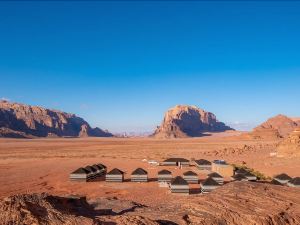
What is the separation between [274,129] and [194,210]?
15114 centimetres

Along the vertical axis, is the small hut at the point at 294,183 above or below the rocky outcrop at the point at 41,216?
below

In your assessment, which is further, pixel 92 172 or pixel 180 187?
pixel 92 172

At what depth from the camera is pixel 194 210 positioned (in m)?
10.9

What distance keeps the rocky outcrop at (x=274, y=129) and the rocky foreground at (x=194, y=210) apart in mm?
132495

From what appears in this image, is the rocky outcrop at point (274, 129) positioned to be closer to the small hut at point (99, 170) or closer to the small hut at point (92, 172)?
the small hut at point (99, 170)

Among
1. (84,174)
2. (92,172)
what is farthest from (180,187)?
(92,172)

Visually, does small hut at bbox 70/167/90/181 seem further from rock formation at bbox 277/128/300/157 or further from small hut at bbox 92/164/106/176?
rock formation at bbox 277/128/300/157

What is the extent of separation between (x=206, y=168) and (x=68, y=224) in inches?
1557

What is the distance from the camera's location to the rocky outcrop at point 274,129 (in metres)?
142

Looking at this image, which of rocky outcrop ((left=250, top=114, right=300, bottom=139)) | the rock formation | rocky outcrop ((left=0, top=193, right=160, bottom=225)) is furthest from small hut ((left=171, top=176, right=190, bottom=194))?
rocky outcrop ((left=250, top=114, right=300, bottom=139))

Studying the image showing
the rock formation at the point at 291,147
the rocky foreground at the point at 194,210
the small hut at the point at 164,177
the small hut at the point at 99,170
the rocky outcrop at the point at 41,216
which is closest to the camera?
the rocky outcrop at the point at 41,216

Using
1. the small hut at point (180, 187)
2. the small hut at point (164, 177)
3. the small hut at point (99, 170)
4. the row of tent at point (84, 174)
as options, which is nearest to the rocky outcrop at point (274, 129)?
the small hut at point (99, 170)

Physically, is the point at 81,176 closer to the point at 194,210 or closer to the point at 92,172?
the point at 92,172

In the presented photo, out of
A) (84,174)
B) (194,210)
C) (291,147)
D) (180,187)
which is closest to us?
(194,210)
